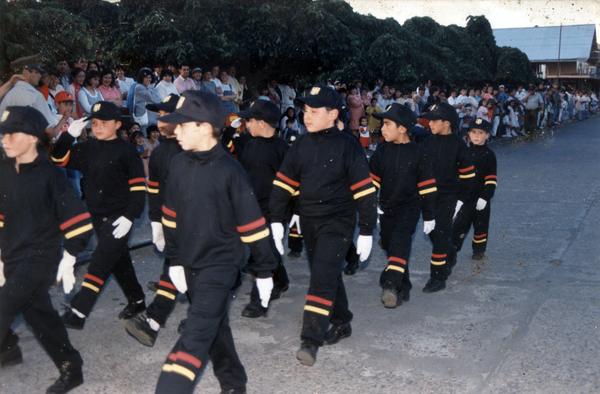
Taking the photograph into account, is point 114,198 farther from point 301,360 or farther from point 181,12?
point 181,12

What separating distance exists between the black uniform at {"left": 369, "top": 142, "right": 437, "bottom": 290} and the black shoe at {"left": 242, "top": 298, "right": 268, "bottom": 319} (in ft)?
3.57

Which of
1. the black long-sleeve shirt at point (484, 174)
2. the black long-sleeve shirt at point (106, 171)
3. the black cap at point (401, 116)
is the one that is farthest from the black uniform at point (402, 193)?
the black long-sleeve shirt at point (106, 171)

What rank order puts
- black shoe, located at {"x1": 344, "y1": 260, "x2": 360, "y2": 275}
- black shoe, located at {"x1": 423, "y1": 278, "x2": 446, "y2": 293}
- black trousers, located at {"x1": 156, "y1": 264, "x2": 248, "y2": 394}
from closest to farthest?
black trousers, located at {"x1": 156, "y1": 264, "x2": 248, "y2": 394} → black shoe, located at {"x1": 423, "y1": 278, "x2": 446, "y2": 293} → black shoe, located at {"x1": 344, "y1": 260, "x2": 360, "y2": 275}

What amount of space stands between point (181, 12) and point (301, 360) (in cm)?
1288

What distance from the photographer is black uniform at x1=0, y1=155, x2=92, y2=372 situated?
140 inches

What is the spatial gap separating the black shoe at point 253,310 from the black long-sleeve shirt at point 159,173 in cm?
108

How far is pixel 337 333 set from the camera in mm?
4477

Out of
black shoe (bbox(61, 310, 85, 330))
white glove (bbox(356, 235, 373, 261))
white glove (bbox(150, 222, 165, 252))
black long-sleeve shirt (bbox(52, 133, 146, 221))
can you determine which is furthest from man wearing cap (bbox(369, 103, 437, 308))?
black shoe (bbox(61, 310, 85, 330))

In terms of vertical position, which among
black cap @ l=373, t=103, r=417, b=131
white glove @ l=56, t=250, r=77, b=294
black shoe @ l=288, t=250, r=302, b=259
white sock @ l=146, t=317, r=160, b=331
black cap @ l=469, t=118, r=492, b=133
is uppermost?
black cap @ l=373, t=103, r=417, b=131

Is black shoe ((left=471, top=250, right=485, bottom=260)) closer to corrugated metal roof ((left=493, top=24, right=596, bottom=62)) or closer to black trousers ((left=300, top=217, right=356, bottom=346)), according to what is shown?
black trousers ((left=300, top=217, right=356, bottom=346))

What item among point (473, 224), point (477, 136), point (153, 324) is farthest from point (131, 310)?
point (477, 136)

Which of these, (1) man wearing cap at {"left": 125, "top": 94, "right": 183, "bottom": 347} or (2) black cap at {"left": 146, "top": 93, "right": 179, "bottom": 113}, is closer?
(1) man wearing cap at {"left": 125, "top": 94, "right": 183, "bottom": 347}

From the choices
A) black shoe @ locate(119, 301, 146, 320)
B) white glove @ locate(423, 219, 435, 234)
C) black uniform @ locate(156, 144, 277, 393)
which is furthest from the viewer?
white glove @ locate(423, 219, 435, 234)

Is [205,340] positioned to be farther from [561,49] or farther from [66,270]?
[561,49]
